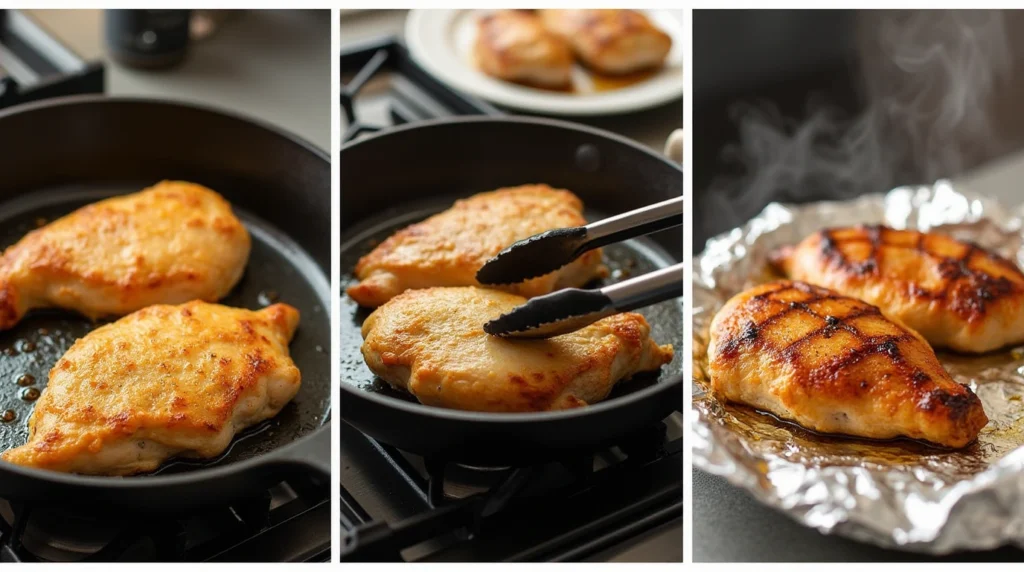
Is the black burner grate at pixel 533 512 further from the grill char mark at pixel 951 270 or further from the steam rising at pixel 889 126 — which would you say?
the steam rising at pixel 889 126

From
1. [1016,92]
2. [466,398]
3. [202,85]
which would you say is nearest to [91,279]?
[466,398]

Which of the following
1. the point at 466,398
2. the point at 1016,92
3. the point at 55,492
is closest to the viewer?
the point at 55,492

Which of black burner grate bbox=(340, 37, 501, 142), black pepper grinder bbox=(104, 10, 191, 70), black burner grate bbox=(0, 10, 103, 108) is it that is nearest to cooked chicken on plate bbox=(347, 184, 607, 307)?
black burner grate bbox=(340, 37, 501, 142)

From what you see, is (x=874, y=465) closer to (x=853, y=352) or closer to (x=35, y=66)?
(x=853, y=352)

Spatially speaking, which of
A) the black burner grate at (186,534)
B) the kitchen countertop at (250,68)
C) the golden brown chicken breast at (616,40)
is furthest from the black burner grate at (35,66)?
the golden brown chicken breast at (616,40)

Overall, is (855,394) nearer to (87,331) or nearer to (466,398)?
(466,398)

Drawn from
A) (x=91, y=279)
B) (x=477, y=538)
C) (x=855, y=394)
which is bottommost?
(x=477, y=538)

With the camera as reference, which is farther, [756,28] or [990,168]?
[756,28]

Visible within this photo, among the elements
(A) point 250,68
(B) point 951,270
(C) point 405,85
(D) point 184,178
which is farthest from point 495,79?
(B) point 951,270
